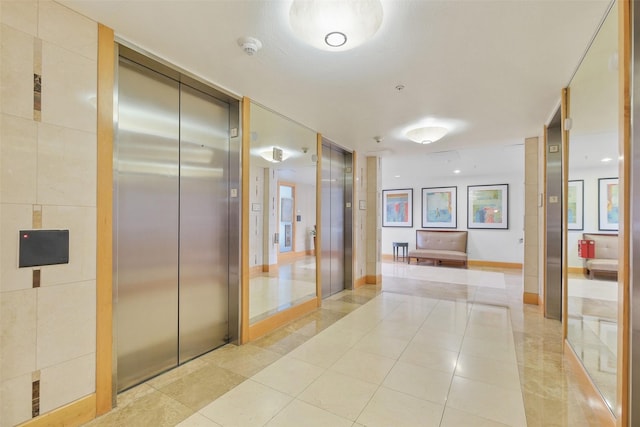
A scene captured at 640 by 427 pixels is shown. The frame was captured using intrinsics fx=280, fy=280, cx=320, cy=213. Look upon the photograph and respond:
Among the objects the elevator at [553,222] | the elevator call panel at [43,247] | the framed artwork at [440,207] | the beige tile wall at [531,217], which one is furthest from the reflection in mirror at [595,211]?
the framed artwork at [440,207]

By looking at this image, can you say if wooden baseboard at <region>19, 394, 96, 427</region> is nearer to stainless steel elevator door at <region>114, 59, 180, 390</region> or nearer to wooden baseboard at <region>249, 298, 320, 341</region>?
stainless steel elevator door at <region>114, 59, 180, 390</region>

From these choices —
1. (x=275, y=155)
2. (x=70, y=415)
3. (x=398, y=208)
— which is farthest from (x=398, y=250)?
(x=70, y=415)

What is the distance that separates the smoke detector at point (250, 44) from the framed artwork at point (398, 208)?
8.83m

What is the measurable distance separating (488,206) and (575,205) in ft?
22.0

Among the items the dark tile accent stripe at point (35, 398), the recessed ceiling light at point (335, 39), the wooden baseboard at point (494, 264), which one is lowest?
the wooden baseboard at point (494, 264)

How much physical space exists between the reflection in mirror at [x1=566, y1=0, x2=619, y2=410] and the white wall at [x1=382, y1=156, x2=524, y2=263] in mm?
4821

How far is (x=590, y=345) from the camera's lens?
2387mm

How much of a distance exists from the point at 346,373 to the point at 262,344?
1.11 metres

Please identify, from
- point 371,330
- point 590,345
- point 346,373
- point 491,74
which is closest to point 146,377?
point 346,373

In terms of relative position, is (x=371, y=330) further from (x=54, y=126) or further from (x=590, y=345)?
(x=54, y=126)

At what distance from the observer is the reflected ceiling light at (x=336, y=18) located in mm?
1680

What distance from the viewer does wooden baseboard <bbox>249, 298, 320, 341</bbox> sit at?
3391 mm

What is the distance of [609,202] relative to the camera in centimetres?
214

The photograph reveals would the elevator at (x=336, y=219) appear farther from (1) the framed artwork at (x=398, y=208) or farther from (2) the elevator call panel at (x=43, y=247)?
(1) the framed artwork at (x=398, y=208)
